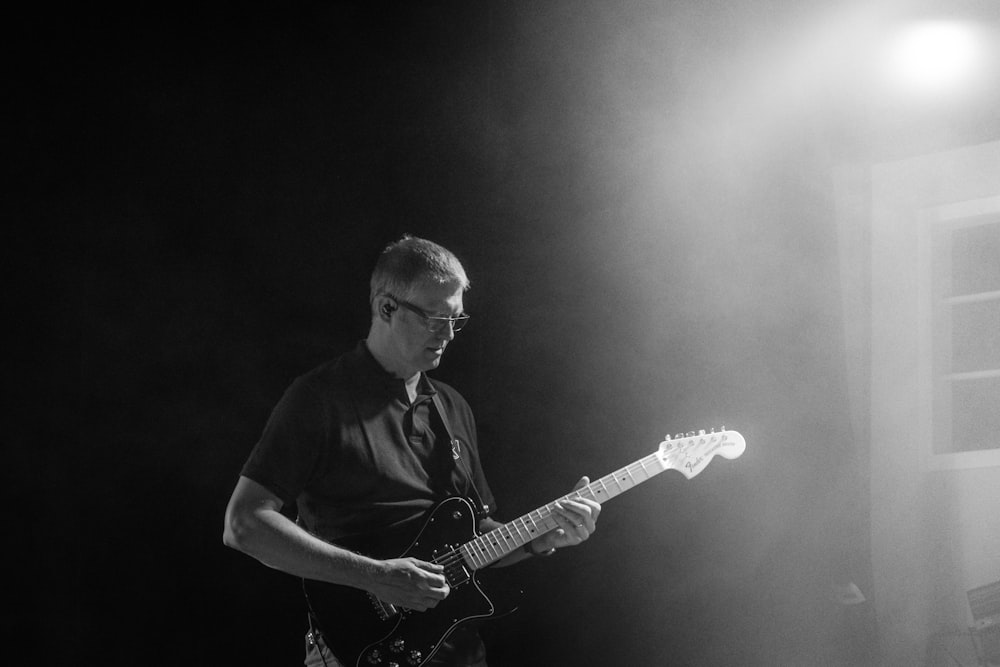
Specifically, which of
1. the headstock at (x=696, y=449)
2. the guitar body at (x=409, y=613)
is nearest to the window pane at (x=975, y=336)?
the headstock at (x=696, y=449)

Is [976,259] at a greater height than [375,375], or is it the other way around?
[976,259]

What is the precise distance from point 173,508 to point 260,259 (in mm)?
627

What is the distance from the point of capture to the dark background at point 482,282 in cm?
173

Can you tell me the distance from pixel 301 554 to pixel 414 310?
59 cm

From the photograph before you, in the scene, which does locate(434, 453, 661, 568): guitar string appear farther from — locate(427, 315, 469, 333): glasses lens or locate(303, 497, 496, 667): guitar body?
locate(427, 315, 469, 333): glasses lens

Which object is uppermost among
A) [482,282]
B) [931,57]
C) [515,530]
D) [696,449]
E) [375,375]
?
[931,57]

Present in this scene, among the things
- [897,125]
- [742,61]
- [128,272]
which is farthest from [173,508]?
[897,125]

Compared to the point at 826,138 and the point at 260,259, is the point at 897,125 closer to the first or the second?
the point at 826,138

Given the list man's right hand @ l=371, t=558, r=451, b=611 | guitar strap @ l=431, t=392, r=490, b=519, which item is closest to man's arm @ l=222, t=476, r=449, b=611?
man's right hand @ l=371, t=558, r=451, b=611

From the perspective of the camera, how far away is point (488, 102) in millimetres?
2336

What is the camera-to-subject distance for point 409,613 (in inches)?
64.0

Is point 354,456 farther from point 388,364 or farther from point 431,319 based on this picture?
point 431,319

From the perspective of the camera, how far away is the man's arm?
155 cm

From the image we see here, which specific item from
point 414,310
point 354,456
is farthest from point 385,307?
point 354,456
